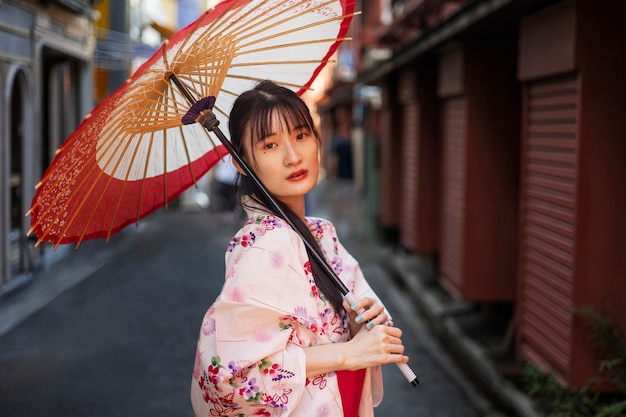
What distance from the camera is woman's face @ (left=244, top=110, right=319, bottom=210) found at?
2.61 meters

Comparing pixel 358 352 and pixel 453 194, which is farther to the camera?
pixel 453 194

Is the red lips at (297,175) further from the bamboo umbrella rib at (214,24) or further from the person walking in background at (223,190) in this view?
the person walking in background at (223,190)

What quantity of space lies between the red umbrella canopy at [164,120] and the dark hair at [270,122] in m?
0.29

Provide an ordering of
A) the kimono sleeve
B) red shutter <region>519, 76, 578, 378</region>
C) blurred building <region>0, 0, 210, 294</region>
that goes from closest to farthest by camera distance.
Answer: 1. the kimono sleeve
2. red shutter <region>519, 76, 578, 378</region>
3. blurred building <region>0, 0, 210, 294</region>

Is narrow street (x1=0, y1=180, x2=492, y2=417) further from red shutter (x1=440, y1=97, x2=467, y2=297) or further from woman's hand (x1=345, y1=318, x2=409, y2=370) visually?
woman's hand (x1=345, y1=318, x2=409, y2=370)

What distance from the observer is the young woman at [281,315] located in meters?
2.40

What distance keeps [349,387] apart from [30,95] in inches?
383

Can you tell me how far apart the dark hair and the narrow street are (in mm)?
3381

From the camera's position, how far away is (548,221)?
5984mm

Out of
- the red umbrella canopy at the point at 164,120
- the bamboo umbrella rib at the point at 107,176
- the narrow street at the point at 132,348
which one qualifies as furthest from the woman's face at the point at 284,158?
the narrow street at the point at 132,348

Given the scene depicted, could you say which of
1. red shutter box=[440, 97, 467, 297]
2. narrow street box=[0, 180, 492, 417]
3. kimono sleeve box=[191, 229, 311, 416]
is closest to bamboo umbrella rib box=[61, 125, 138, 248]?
kimono sleeve box=[191, 229, 311, 416]

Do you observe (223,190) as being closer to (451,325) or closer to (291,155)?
(451,325)

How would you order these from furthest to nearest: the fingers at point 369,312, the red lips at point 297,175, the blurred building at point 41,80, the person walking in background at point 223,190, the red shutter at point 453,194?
1. the person walking in background at point 223,190
2. the blurred building at point 41,80
3. the red shutter at point 453,194
4. the red lips at point 297,175
5. the fingers at point 369,312

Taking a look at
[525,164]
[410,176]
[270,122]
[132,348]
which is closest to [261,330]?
[270,122]
